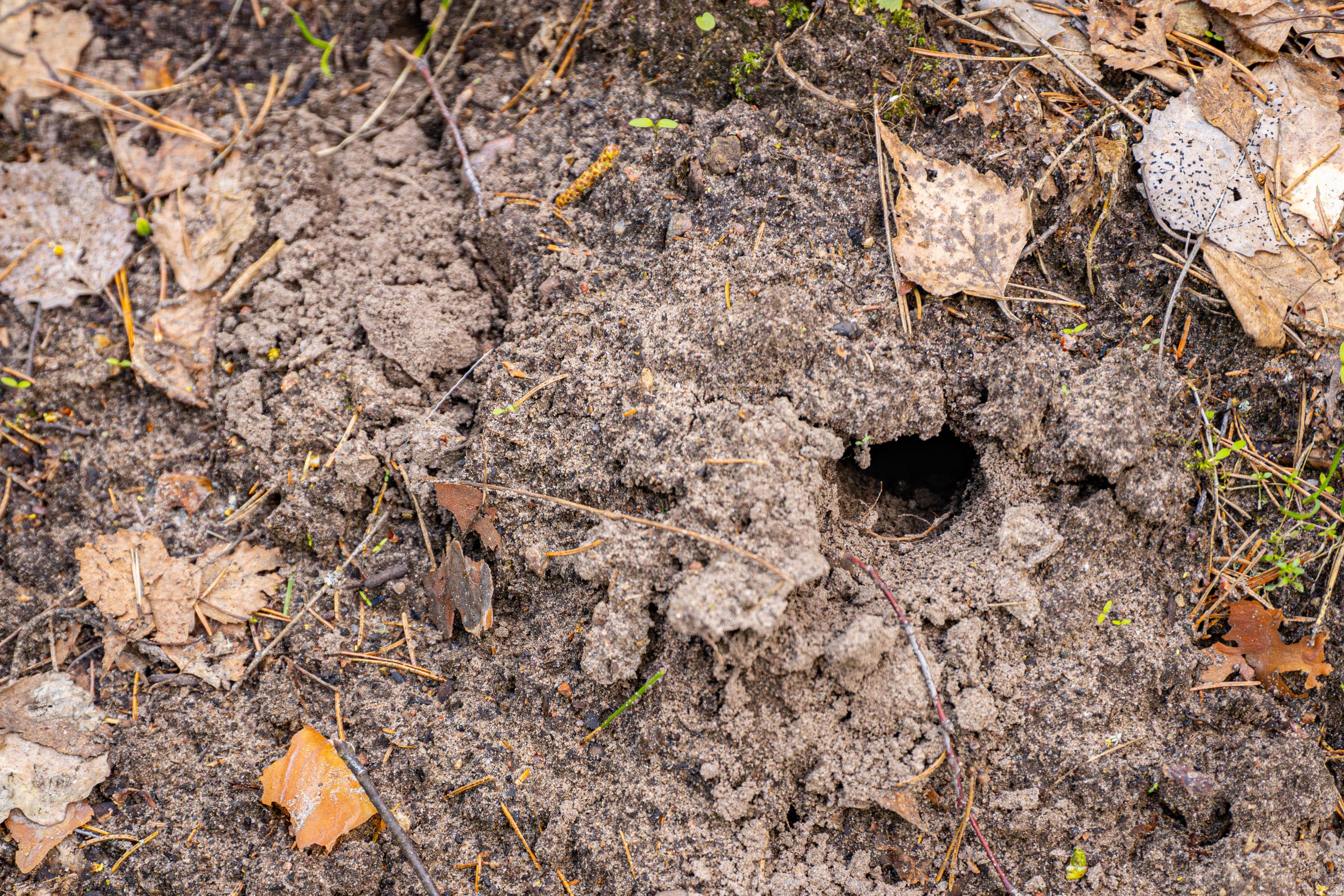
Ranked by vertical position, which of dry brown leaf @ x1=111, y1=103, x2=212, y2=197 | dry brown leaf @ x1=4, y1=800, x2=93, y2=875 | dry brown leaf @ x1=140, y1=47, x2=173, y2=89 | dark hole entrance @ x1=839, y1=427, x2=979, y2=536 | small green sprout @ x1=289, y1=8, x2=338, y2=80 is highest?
small green sprout @ x1=289, y1=8, x2=338, y2=80

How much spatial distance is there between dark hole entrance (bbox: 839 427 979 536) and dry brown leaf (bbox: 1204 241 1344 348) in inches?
33.0

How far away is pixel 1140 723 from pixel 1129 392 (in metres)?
0.87

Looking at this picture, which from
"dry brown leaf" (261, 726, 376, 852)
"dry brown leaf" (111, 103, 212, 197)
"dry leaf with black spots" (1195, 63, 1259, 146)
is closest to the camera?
"dry brown leaf" (261, 726, 376, 852)

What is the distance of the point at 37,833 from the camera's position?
2.21m

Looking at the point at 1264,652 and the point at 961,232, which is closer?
the point at 1264,652

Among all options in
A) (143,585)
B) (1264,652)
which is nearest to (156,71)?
(143,585)

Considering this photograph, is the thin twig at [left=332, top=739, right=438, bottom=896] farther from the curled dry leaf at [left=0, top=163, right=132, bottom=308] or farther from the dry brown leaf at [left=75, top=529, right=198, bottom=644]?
the curled dry leaf at [left=0, top=163, right=132, bottom=308]

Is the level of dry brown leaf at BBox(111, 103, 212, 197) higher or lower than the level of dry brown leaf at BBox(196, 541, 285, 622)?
higher

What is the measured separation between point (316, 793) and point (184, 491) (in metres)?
1.06

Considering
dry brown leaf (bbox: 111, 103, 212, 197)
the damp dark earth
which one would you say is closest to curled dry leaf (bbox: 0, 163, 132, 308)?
dry brown leaf (bbox: 111, 103, 212, 197)

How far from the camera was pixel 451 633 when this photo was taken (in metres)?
2.29

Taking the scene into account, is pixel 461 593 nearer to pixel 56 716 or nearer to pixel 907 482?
pixel 56 716

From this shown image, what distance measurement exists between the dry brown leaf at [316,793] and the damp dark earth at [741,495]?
0.5 inches

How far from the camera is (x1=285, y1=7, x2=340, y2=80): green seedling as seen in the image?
296 centimetres
